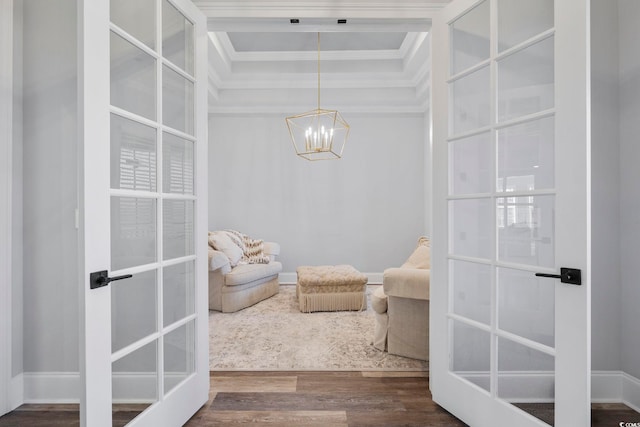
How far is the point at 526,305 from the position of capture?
1.45 m

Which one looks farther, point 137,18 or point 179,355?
point 179,355

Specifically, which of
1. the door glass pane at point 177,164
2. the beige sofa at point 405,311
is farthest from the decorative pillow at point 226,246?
the door glass pane at point 177,164

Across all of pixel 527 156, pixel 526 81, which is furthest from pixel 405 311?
pixel 526 81

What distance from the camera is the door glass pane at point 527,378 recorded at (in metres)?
1.36

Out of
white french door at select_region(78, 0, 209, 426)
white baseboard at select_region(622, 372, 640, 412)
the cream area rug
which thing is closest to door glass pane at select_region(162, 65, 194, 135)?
white french door at select_region(78, 0, 209, 426)

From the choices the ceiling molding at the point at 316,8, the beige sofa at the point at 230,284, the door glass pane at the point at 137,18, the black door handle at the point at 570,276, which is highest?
the ceiling molding at the point at 316,8

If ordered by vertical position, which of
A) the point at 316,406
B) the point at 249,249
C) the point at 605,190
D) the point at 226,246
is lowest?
the point at 316,406

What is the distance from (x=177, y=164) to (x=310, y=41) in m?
3.04

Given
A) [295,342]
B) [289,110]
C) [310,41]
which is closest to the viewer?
[295,342]

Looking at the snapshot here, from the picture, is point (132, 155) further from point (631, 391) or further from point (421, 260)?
point (631, 391)

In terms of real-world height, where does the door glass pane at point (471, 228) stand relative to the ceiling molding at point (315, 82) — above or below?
below

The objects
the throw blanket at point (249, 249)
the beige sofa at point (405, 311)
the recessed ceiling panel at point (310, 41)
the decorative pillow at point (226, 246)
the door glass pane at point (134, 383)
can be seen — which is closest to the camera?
the door glass pane at point (134, 383)

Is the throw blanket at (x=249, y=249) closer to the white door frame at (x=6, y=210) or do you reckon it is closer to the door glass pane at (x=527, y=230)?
the white door frame at (x=6, y=210)

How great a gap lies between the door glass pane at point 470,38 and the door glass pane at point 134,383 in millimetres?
2138
